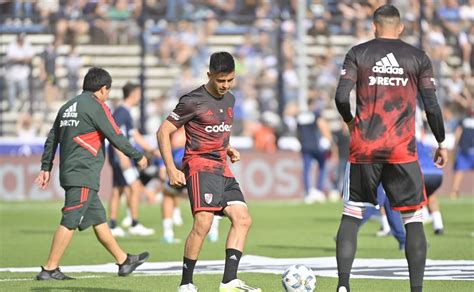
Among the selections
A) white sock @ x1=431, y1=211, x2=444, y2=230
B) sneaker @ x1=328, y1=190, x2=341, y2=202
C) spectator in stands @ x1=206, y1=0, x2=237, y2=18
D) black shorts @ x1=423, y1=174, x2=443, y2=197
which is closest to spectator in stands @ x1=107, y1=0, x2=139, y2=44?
spectator in stands @ x1=206, y1=0, x2=237, y2=18

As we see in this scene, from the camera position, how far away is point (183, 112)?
409 inches

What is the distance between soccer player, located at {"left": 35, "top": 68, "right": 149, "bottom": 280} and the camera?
477 inches

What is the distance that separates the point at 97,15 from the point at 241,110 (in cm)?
422

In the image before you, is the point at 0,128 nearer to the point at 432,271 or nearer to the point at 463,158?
the point at 463,158

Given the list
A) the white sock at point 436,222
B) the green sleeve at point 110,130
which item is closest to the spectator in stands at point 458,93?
the white sock at point 436,222

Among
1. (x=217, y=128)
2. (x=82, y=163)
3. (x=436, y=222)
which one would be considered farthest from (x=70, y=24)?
(x=217, y=128)

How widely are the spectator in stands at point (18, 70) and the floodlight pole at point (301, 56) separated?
634 centimetres

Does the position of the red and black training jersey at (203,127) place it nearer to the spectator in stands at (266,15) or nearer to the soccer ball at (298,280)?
the soccer ball at (298,280)

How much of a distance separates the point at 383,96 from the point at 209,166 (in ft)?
5.77

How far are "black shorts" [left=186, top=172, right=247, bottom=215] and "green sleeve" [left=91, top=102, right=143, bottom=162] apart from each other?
5.28 feet

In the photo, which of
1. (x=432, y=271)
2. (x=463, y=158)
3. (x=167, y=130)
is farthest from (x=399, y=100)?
(x=463, y=158)

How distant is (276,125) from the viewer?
29156 millimetres

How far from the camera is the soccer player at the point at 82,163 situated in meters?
12.1

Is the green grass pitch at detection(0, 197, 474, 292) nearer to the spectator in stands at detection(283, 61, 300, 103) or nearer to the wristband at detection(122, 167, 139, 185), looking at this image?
the wristband at detection(122, 167, 139, 185)
